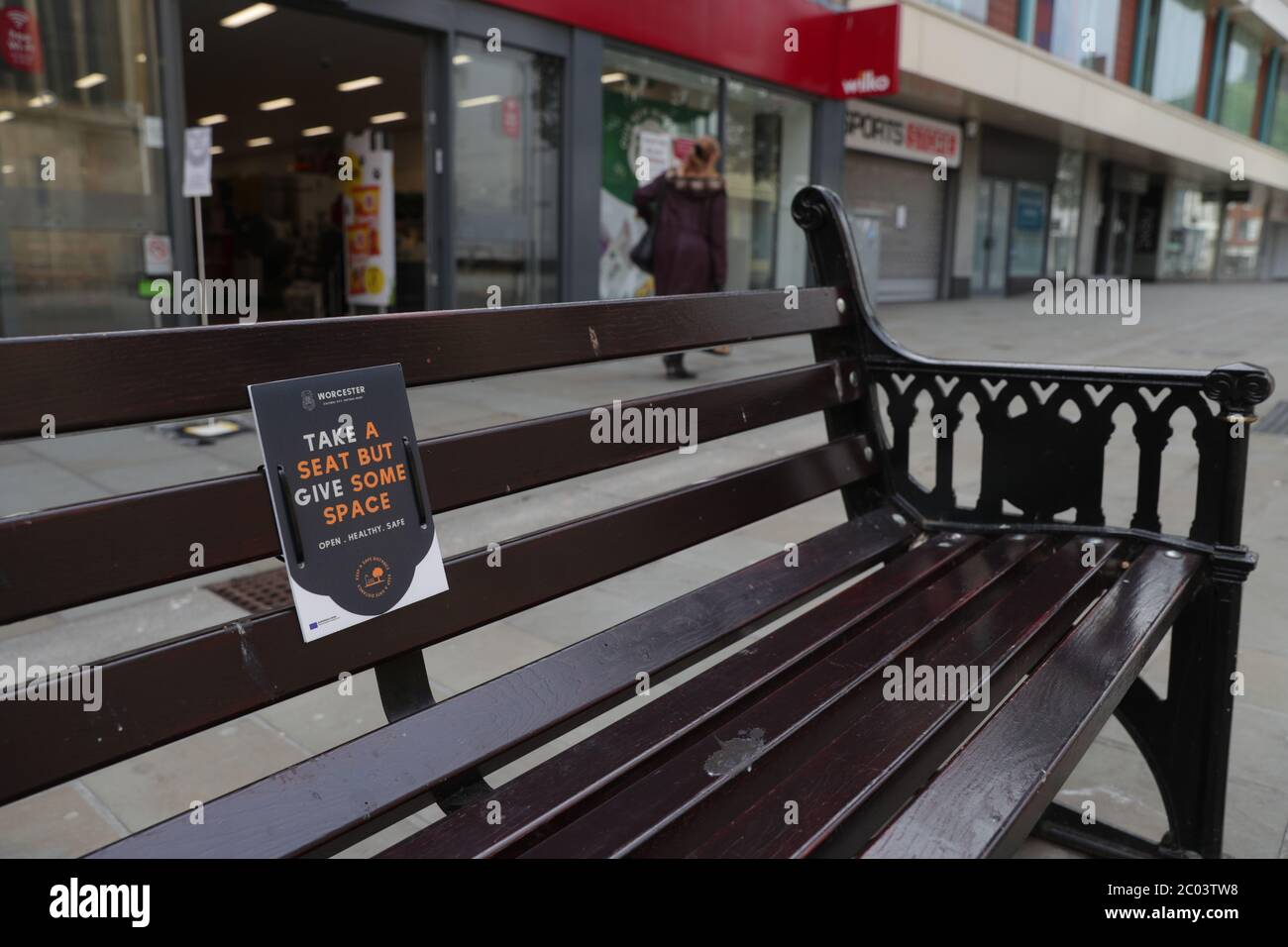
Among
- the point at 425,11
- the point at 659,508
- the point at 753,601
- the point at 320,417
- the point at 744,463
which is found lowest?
the point at 744,463

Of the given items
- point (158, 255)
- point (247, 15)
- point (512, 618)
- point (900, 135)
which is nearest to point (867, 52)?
point (900, 135)

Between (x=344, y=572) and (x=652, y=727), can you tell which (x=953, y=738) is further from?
(x=344, y=572)

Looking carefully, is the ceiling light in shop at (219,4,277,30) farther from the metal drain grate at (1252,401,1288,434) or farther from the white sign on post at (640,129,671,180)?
the metal drain grate at (1252,401,1288,434)

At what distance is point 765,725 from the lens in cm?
167

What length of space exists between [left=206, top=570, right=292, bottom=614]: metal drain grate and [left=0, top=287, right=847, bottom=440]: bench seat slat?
200cm

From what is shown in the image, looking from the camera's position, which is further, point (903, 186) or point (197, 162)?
point (903, 186)

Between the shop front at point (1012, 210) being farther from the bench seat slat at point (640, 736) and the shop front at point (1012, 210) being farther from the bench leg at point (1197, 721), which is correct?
the bench seat slat at point (640, 736)

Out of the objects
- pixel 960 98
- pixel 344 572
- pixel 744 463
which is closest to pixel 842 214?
pixel 344 572

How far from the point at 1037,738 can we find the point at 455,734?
88cm

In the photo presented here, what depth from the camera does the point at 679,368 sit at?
8359 mm

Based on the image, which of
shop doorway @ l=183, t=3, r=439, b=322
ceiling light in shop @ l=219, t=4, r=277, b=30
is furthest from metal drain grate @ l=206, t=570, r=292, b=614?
ceiling light in shop @ l=219, t=4, r=277, b=30

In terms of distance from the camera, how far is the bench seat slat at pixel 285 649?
1.23 meters

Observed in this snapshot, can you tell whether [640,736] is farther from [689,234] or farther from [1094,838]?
[689,234]

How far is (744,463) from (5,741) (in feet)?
15.8
